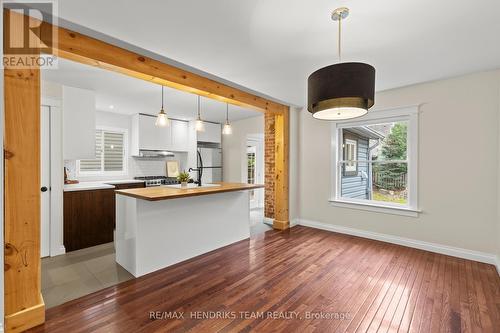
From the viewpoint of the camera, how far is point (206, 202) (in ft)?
11.2

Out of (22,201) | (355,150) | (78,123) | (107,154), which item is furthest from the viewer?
(107,154)

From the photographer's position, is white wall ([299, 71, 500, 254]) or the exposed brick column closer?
white wall ([299, 71, 500, 254])

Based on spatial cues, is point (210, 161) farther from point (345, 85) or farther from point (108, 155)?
point (345, 85)

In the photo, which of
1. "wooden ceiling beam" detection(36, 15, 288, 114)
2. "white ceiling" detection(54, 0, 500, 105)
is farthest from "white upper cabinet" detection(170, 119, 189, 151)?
"white ceiling" detection(54, 0, 500, 105)

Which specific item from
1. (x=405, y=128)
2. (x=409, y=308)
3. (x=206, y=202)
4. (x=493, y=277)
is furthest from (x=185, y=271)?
(x=405, y=128)

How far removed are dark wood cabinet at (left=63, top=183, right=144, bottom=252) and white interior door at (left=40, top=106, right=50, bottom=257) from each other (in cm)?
21

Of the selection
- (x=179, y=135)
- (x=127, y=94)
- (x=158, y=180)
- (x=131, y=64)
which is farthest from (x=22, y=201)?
(x=179, y=135)

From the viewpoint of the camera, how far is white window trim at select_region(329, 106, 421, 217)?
3.56 m

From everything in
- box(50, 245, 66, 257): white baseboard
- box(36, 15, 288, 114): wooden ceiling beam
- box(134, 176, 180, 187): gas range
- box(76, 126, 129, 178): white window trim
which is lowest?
box(50, 245, 66, 257): white baseboard

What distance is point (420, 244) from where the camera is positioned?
353cm

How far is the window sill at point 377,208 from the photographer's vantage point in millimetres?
3607

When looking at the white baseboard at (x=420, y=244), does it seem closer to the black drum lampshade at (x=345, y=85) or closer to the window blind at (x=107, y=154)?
the black drum lampshade at (x=345, y=85)

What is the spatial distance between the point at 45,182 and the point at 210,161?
382cm

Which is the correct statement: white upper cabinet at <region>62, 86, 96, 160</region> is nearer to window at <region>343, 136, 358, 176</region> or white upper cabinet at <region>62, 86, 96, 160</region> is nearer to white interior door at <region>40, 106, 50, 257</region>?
white interior door at <region>40, 106, 50, 257</region>
